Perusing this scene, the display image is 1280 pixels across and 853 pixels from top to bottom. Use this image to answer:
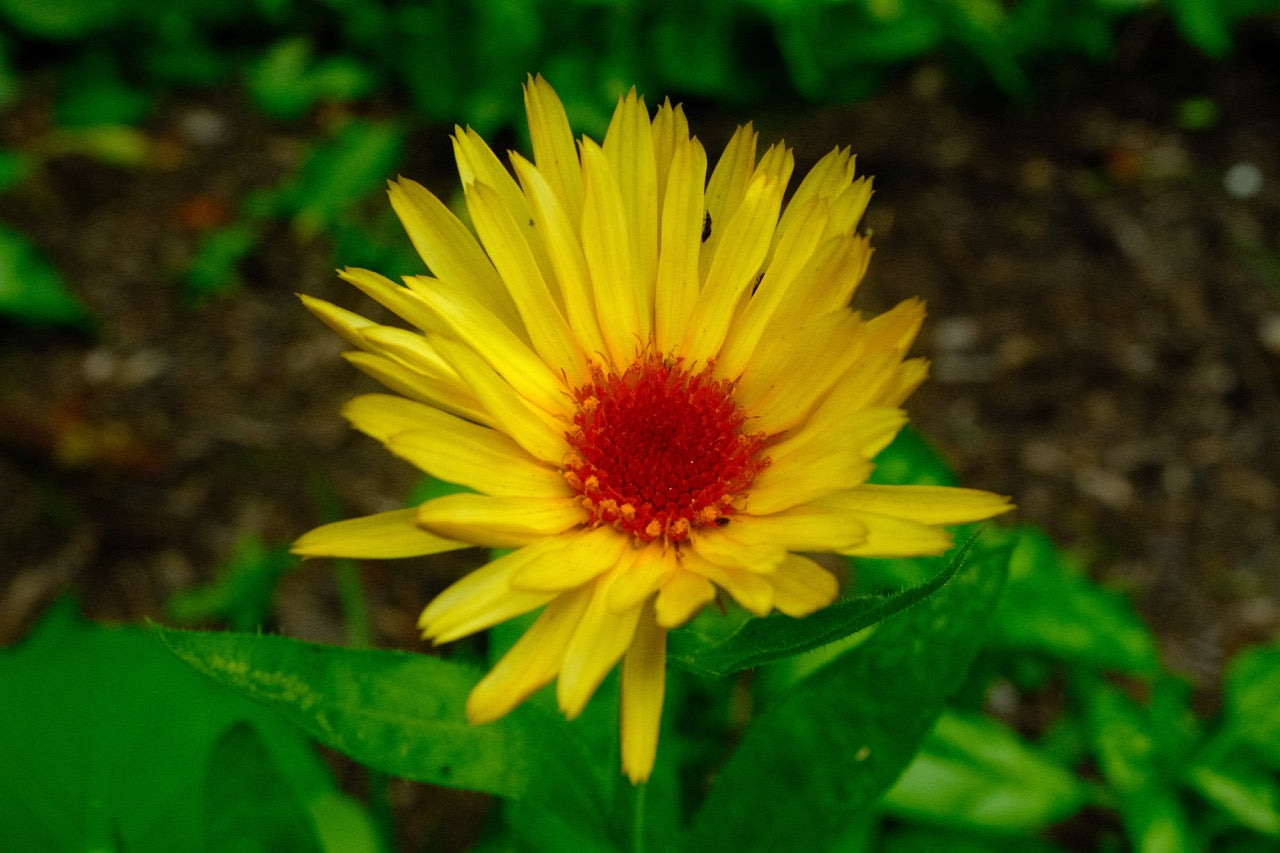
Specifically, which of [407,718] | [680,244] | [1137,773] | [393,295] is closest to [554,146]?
[680,244]

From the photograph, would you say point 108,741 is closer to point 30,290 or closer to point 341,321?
point 341,321

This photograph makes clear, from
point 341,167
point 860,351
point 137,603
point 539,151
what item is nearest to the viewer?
point 860,351

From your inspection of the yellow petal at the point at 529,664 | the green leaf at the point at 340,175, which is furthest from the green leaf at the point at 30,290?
the yellow petal at the point at 529,664

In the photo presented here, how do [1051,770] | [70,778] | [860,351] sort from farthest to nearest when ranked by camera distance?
[1051,770] < [70,778] < [860,351]

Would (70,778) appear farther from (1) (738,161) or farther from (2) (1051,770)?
(2) (1051,770)

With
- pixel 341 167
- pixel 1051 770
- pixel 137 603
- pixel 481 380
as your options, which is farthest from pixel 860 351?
pixel 341 167
